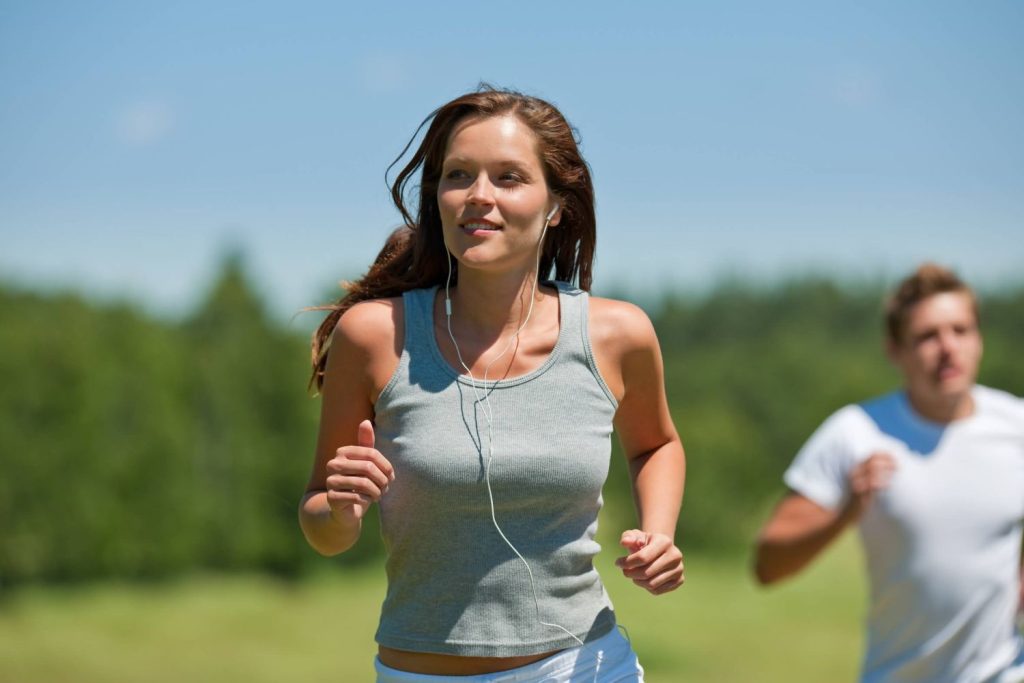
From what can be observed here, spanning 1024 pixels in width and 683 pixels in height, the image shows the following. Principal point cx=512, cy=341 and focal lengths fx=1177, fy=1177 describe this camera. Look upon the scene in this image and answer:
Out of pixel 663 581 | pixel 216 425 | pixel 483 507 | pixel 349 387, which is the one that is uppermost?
pixel 349 387

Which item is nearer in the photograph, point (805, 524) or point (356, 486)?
point (356, 486)

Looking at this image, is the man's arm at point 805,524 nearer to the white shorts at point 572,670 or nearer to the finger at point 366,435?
the white shorts at point 572,670

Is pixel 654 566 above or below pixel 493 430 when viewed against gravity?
below

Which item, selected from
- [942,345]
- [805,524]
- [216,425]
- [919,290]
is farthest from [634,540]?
[216,425]

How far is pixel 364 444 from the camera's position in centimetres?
208

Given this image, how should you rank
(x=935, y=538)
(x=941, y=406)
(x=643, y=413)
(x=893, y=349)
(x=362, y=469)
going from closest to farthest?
1. (x=362, y=469)
2. (x=643, y=413)
3. (x=935, y=538)
4. (x=941, y=406)
5. (x=893, y=349)

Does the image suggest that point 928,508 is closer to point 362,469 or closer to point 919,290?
point 919,290

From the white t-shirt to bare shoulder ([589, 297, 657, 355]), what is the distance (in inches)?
46.3

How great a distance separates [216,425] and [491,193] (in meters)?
10.00

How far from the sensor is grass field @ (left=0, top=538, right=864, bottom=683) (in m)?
11.1

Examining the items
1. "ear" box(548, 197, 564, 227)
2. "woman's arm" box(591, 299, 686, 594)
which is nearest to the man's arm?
"woman's arm" box(591, 299, 686, 594)

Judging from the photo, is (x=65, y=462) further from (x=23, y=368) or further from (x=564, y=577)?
(x=564, y=577)

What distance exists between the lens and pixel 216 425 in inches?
464

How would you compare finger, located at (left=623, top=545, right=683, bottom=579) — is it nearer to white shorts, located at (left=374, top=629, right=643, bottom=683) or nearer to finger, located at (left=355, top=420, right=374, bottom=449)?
white shorts, located at (left=374, top=629, right=643, bottom=683)
